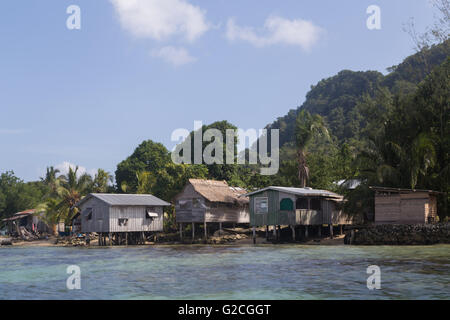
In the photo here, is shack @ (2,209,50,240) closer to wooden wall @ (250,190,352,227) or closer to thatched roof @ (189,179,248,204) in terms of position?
thatched roof @ (189,179,248,204)

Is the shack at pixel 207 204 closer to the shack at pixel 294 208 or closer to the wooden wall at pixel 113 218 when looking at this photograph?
the wooden wall at pixel 113 218

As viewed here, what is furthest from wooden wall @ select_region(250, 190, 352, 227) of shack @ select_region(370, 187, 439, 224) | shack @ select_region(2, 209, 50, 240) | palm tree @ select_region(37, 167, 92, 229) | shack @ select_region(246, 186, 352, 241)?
shack @ select_region(2, 209, 50, 240)

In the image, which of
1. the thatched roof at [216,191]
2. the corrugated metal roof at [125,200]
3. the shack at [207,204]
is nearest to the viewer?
the corrugated metal roof at [125,200]

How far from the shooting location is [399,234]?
101ft

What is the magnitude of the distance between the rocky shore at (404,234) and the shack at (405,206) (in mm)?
766

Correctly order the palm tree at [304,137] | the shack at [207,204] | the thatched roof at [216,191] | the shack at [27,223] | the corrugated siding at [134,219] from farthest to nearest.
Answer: the shack at [27,223]
the palm tree at [304,137]
the shack at [207,204]
the thatched roof at [216,191]
the corrugated siding at [134,219]

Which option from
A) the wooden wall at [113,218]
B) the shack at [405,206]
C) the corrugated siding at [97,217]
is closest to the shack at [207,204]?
the wooden wall at [113,218]

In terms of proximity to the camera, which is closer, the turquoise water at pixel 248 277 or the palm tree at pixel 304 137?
the turquoise water at pixel 248 277

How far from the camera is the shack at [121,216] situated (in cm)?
4206

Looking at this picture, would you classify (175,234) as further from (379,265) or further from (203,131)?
(379,265)

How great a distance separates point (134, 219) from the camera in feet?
143

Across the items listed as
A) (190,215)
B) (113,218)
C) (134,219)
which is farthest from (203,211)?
(113,218)

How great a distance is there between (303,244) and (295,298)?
2207 centimetres
